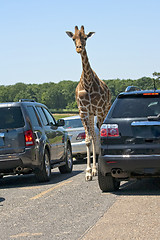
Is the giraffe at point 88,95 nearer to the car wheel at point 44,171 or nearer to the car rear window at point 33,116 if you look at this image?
the car wheel at point 44,171

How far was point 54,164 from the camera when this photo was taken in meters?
14.4

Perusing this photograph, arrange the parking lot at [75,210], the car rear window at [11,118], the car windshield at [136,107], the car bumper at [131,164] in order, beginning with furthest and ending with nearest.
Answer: the car rear window at [11,118] → the car windshield at [136,107] → the car bumper at [131,164] → the parking lot at [75,210]

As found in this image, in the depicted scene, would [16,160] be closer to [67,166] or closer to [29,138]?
[29,138]

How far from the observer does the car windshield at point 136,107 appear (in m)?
10.2

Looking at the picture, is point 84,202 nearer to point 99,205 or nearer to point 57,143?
point 99,205

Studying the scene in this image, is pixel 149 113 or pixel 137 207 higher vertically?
pixel 149 113

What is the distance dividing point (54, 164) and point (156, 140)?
16.3ft

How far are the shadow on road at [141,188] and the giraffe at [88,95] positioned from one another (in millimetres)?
2561

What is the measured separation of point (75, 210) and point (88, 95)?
651 cm

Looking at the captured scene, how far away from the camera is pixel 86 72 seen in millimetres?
15477

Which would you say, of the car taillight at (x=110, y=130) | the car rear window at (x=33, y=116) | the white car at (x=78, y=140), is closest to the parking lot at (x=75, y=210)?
the car taillight at (x=110, y=130)

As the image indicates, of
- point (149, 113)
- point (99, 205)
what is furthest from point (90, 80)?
point (99, 205)

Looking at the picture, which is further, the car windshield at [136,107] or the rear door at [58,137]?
the rear door at [58,137]

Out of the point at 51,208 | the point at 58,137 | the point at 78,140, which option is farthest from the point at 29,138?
the point at 78,140
